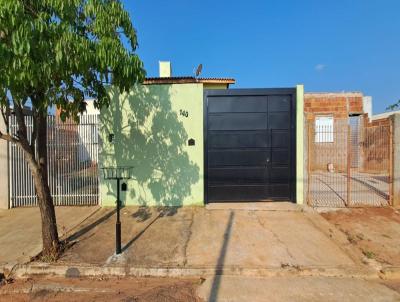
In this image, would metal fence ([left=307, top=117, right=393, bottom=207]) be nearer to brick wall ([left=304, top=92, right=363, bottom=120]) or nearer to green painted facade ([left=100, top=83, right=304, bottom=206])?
green painted facade ([left=100, top=83, right=304, bottom=206])

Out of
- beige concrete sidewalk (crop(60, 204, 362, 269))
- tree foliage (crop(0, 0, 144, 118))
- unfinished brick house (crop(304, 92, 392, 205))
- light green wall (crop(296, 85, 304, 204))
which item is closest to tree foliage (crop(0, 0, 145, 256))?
tree foliage (crop(0, 0, 144, 118))

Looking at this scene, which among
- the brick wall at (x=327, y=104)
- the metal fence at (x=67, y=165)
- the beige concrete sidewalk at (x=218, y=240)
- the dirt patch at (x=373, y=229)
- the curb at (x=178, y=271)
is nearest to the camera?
the curb at (x=178, y=271)

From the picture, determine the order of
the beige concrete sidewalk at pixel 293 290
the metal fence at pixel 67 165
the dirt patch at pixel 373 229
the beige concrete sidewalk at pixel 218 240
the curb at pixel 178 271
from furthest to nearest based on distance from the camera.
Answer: the metal fence at pixel 67 165
the dirt patch at pixel 373 229
the beige concrete sidewalk at pixel 218 240
the curb at pixel 178 271
the beige concrete sidewalk at pixel 293 290

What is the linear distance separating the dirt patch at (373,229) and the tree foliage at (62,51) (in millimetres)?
4774

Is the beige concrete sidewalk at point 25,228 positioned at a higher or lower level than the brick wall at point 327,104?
lower

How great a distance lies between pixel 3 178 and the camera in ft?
23.5

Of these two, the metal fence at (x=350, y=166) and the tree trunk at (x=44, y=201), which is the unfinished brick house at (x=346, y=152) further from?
the tree trunk at (x=44, y=201)

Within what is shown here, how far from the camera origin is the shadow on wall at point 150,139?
6.91 meters

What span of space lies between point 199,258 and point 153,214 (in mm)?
2369

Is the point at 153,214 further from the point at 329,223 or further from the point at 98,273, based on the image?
the point at 329,223

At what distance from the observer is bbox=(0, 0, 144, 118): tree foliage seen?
2955 millimetres

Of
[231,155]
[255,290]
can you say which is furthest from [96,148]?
[255,290]

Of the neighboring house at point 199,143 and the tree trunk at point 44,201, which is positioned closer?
the tree trunk at point 44,201

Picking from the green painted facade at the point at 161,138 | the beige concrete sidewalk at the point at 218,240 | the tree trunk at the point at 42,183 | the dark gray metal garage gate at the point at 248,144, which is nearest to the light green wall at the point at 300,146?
the green painted facade at the point at 161,138
